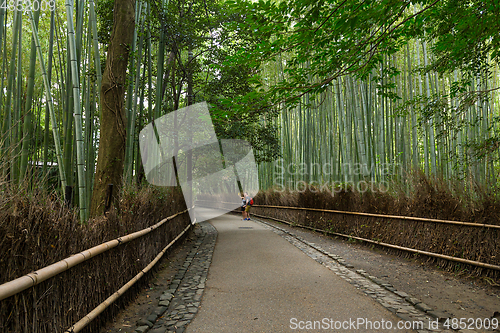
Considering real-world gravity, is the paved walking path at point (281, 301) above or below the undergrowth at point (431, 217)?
below

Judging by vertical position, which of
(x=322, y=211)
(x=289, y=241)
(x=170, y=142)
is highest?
(x=170, y=142)

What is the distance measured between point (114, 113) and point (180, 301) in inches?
104

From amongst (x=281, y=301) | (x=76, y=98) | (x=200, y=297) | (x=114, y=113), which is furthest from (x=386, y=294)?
(x=114, y=113)

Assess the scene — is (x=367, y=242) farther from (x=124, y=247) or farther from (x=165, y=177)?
(x=165, y=177)

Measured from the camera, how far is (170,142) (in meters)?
8.83

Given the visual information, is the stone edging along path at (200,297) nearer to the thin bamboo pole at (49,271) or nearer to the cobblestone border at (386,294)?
the cobblestone border at (386,294)

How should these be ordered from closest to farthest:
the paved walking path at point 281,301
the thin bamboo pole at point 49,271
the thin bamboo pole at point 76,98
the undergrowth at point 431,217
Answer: the thin bamboo pole at point 49,271, the paved walking path at point 281,301, the thin bamboo pole at point 76,98, the undergrowth at point 431,217

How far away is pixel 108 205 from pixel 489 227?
4181mm

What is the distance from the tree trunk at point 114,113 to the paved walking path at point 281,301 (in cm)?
186

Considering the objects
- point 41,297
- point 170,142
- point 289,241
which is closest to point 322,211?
point 289,241

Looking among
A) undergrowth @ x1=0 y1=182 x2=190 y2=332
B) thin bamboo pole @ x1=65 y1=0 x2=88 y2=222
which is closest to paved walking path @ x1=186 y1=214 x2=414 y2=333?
undergrowth @ x1=0 y1=182 x2=190 y2=332

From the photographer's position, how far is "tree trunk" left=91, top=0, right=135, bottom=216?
4012mm

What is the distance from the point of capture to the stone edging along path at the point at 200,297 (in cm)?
237

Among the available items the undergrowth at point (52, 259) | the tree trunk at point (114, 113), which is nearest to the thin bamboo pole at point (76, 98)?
the undergrowth at point (52, 259)
